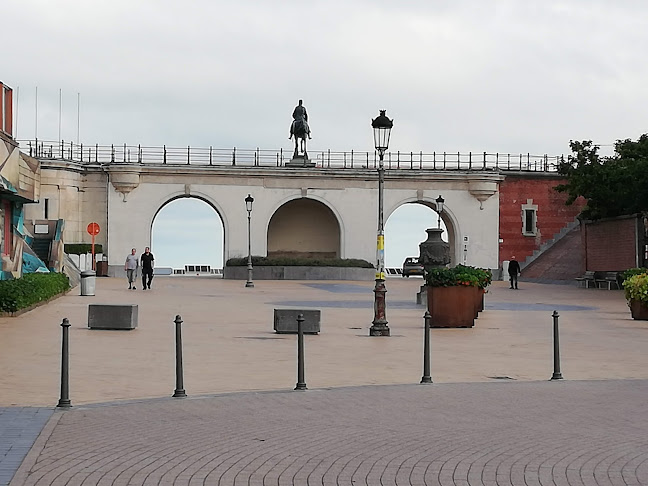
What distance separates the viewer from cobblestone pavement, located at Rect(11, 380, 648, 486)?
26.1 ft

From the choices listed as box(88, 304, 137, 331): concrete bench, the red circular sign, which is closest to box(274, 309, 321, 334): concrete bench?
box(88, 304, 137, 331): concrete bench

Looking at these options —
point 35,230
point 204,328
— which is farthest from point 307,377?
point 35,230

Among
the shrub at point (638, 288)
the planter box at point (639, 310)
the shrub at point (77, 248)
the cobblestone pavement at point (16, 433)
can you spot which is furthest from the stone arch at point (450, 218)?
the cobblestone pavement at point (16, 433)

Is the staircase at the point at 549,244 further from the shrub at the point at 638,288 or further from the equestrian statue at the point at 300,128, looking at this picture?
the shrub at the point at 638,288

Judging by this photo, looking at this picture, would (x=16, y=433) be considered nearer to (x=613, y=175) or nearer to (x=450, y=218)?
(x=613, y=175)

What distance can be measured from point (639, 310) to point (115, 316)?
12.9m

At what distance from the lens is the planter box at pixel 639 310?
27469mm

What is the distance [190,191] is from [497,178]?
669 inches

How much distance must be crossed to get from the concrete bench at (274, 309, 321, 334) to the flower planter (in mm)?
3626

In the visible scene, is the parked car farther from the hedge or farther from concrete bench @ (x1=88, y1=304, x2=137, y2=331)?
concrete bench @ (x1=88, y1=304, x2=137, y2=331)

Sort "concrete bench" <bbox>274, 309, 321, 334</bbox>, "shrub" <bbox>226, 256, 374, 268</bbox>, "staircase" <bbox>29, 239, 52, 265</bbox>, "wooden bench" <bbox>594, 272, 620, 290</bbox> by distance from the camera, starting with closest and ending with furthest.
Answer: "concrete bench" <bbox>274, 309, 321, 334</bbox> < "staircase" <bbox>29, 239, 52, 265</bbox> < "wooden bench" <bbox>594, 272, 620, 290</bbox> < "shrub" <bbox>226, 256, 374, 268</bbox>

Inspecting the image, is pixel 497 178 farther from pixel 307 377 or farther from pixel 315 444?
pixel 315 444

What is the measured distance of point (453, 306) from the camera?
80.2 ft

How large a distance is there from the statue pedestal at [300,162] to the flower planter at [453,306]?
38650 millimetres
